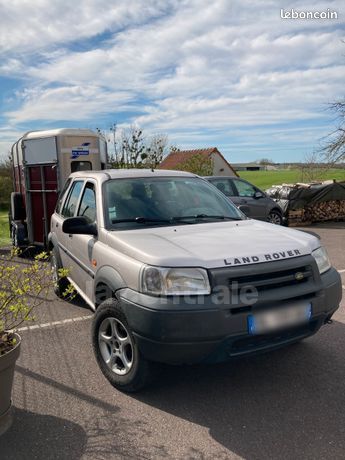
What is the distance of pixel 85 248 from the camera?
4.34 m

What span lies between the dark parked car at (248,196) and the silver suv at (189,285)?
8105 millimetres

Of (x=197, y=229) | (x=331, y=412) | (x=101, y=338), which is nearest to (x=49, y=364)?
(x=101, y=338)

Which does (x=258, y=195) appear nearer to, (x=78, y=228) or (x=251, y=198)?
(x=251, y=198)

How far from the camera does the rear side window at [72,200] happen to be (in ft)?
16.8

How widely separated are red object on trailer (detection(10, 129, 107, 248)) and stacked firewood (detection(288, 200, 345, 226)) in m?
7.84

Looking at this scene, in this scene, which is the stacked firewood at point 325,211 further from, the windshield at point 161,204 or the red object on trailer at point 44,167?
the windshield at point 161,204

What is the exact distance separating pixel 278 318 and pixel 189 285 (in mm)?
711

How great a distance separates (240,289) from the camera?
3.01 metres

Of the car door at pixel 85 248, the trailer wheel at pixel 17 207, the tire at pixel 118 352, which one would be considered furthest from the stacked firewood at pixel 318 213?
the tire at pixel 118 352

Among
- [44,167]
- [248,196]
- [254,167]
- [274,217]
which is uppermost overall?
[254,167]

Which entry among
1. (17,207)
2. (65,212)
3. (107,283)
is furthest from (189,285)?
(17,207)

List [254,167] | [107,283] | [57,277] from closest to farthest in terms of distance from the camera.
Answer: [107,283] → [57,277] → [254,167]

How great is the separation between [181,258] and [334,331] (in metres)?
2.49

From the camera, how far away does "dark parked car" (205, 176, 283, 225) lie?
12.3 m
